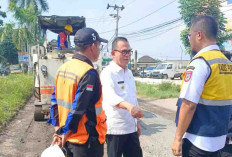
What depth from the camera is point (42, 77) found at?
6.25 m

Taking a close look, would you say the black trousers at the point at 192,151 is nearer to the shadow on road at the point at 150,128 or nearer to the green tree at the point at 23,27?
the shadow on road at the point at 150,128

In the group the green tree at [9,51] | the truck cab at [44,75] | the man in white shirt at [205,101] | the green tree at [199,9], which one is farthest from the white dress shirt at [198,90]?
the green tree at [9,51]

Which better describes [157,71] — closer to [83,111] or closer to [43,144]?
[43,144]

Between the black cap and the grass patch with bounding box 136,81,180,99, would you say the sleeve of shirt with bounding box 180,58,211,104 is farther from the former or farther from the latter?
the grass patch with bounding box 136,81,180,99

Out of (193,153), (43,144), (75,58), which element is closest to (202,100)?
(193,153)

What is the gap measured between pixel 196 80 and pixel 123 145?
4.01 feet

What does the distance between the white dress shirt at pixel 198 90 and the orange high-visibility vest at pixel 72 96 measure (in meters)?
0.76

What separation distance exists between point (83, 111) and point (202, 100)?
1.01 metres

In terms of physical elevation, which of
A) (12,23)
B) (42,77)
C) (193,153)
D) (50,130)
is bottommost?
(50,130)

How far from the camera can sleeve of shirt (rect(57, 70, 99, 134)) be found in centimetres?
196

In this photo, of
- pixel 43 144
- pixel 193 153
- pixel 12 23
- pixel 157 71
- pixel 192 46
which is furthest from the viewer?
pixel 157 71

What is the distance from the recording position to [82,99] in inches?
77.2

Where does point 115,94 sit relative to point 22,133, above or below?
above

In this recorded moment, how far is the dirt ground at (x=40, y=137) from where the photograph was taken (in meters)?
4.74
